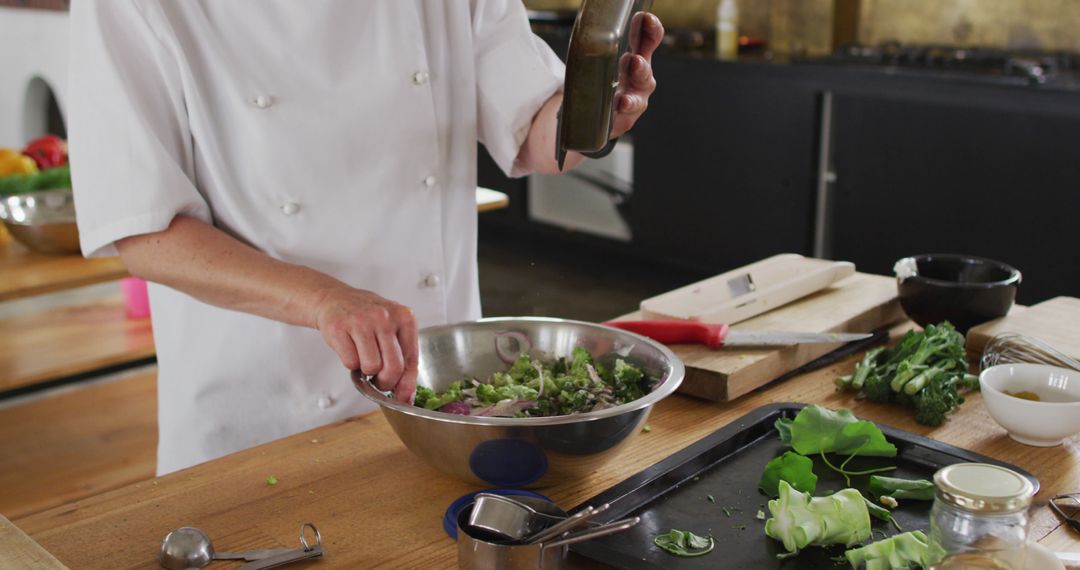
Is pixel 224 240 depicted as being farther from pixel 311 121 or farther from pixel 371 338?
pixel 371 338

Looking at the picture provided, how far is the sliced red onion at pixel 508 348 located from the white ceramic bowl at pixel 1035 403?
1.92ft

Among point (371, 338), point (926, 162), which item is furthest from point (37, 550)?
point (926, 162)

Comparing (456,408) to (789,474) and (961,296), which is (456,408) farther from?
(961,296)

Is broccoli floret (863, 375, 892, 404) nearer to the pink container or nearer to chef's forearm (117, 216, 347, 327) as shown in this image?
chef's forearm (117, 216, 347, 327)

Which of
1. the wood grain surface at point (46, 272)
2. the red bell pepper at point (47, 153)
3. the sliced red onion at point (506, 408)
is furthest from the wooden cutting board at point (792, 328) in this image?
the red bell pepper at point (47, 153)

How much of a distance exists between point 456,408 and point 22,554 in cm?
48

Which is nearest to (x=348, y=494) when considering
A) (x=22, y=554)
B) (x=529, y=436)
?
(x=529, y=436)

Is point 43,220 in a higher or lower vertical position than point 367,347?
lower

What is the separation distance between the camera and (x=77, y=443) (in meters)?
2.91

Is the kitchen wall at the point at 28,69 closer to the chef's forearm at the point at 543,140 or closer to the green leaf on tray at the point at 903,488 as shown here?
the chef's forearm at the point at 543,140

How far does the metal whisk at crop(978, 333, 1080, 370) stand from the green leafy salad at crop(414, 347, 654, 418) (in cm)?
55

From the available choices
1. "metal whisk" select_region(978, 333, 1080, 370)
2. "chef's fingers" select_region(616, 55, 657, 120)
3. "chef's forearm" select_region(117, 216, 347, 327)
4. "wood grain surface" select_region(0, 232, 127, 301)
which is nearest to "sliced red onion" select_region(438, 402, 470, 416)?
"chef's forearm" select_region(117, 216, 347, 327)

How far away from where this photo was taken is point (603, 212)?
5430 millimetres

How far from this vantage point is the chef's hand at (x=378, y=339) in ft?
4.03
